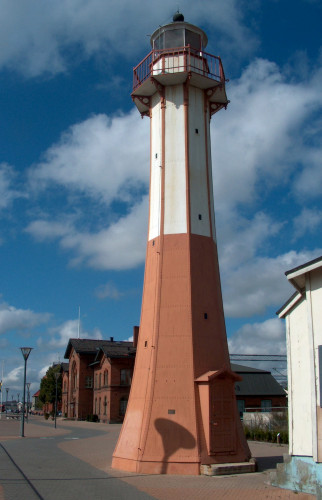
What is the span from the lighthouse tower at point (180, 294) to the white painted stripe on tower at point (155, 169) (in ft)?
0.15

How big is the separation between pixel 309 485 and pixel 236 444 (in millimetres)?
5636

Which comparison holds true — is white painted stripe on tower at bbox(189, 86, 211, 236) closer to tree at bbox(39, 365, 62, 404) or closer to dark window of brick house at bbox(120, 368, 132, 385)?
dark window of brick house at bbox(120, 368, 132, 385)

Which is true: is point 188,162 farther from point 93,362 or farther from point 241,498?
point 93,362

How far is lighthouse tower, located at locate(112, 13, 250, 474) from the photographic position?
17.6 metres

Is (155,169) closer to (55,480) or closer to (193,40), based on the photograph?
(193,40)

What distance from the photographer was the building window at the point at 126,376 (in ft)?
168

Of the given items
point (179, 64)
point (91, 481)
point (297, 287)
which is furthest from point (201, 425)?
point (179, 64)

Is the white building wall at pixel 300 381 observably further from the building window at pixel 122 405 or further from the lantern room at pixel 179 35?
the building window at pixel 122 405

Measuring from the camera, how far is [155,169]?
21234mm

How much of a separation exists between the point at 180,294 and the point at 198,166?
549 cm

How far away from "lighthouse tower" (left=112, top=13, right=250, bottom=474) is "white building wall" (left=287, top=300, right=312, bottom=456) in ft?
14.7

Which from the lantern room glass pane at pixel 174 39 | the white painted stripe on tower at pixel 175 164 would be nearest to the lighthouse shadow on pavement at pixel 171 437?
the white painted stripe on tower at pixel 175 164

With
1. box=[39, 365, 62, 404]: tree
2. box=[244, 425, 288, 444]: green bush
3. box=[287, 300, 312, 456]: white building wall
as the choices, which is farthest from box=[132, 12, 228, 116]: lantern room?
box=[39, 365, 62, 404]: tree

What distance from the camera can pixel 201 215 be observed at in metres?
20.5
